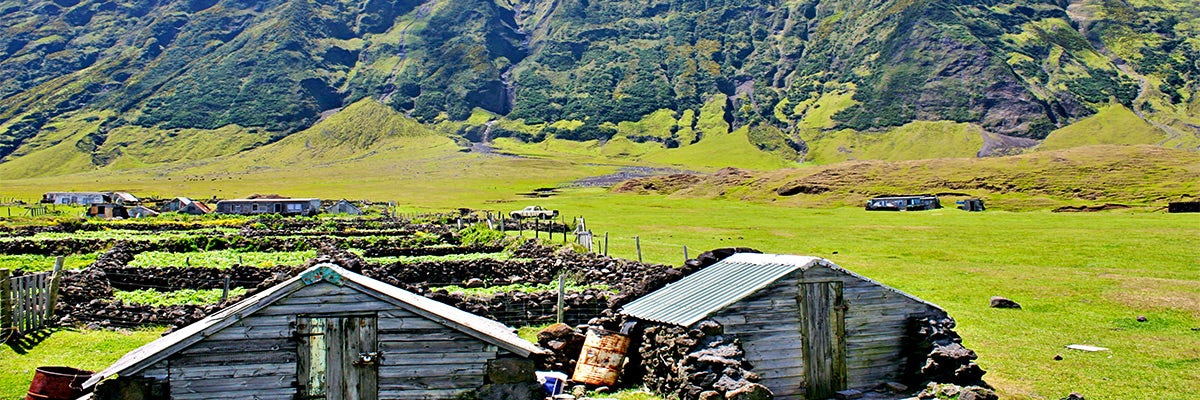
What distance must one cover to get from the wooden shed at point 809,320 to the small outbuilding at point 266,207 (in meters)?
88.2

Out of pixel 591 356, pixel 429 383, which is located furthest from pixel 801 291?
pixel 429 383

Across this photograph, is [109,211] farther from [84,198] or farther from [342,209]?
[84,198]

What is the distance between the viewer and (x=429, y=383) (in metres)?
13.8

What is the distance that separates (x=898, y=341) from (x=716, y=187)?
109 meters

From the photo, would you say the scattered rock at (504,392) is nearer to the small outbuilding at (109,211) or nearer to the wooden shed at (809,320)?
the wooden shed at (809,320)

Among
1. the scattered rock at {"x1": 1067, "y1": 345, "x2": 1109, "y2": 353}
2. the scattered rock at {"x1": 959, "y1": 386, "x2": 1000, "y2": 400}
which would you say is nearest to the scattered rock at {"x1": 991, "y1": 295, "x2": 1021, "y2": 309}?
→ the scattered rock at {"x1": 1067, "y1": 345, "x2": 1109, "y2": 353}

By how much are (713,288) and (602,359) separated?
120 inches

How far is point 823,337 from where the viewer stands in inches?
698

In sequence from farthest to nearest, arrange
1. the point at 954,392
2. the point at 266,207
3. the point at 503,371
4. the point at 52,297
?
the point at 266,207
the point at 52,297
the point at 954,392
the point at 503,371

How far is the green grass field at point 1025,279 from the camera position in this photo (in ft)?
61.6

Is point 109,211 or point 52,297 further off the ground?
point 52,297

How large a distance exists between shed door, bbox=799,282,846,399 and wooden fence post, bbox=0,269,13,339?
18899 millimetres

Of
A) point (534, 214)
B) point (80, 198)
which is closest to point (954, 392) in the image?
point (534, 214)

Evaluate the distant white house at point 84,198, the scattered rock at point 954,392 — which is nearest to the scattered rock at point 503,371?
the scattered rock at point 954,392
